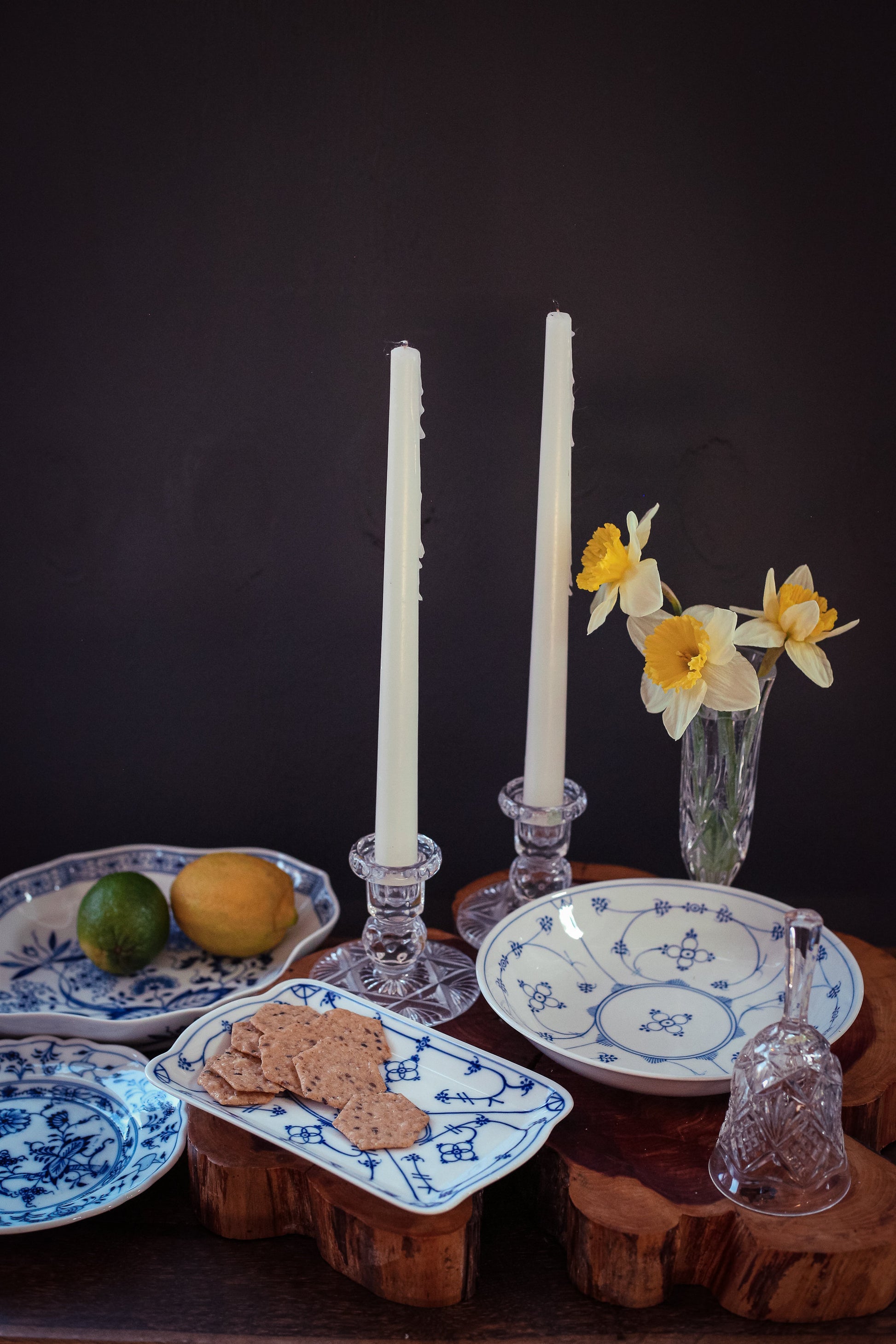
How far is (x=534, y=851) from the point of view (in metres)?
0.86

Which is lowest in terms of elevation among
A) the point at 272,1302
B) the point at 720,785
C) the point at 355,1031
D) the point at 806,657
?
the point at 272,1302

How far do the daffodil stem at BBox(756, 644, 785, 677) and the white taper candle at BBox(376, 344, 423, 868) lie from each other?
0.25 metres

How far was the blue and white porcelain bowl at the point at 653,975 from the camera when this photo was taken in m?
0.71

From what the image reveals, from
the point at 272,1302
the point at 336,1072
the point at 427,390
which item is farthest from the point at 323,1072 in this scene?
the point at 427,390

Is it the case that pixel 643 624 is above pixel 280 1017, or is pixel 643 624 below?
above

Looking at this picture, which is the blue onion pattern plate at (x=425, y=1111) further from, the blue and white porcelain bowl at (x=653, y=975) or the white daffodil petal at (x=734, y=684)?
the white daffodil petal at (x=734, y=684)

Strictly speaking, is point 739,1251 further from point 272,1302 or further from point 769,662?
point 769,662

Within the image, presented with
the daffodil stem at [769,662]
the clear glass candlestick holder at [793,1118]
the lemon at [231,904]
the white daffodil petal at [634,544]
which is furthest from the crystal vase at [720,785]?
the lemon at [231,904]

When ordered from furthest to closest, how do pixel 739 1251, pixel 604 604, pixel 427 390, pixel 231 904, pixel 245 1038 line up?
pixel 427 390
pixel 231 904
pixel 604 604
pixel 245 1038
pixel 739 1251

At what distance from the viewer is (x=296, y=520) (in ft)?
3.38

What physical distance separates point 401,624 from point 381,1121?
304 millimetres

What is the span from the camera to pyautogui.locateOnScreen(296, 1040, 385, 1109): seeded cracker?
0.63 meters

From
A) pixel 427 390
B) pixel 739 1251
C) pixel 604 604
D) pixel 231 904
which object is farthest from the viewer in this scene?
pixel 427 390

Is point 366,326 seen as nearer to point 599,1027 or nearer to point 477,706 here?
point 477,706
